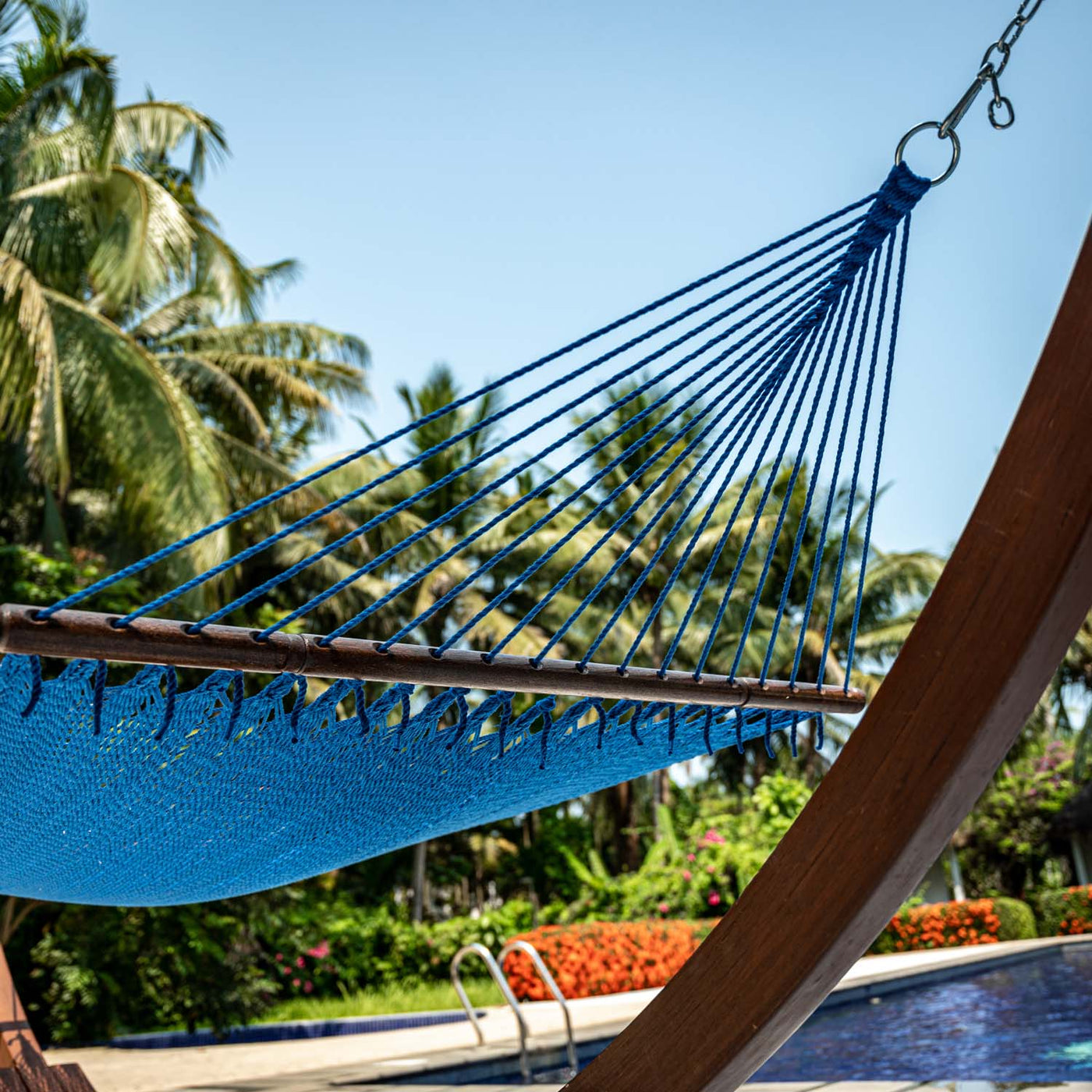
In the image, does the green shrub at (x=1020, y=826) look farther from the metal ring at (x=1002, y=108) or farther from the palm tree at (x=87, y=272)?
the metal ring at (x=1002, y=108)

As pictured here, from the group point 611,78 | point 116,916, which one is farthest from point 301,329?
point 116,916

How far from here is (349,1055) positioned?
6.28 m

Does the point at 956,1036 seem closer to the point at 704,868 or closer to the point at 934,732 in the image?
the point at 704,868

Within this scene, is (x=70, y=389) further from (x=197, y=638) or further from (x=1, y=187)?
(x=197, y=638)

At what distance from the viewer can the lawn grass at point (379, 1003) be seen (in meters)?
8.77

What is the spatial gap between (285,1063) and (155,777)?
5.18 m

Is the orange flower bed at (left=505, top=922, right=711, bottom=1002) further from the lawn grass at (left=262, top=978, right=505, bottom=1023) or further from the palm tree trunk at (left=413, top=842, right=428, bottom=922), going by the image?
the palm tree trunk at (left=413, top=842, right=428, bottom=922)

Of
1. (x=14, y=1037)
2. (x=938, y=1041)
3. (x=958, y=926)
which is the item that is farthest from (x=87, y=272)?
(x=958, y=926)

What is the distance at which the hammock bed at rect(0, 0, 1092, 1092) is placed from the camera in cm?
90

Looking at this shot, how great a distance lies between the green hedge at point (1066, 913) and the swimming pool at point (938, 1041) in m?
5.69

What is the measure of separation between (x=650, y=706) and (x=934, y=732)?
86cm

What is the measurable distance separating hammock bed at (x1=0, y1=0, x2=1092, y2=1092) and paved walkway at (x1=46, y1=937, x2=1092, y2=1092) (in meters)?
2.26

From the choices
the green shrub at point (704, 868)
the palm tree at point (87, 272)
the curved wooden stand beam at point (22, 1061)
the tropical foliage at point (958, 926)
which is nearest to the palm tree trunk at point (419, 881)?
the green shrub at point (704, 868)

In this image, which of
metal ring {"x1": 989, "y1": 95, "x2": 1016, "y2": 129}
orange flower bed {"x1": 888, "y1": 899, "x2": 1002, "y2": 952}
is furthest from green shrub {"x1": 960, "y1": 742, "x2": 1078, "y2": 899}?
metal ring {"x1": 989, "y1": 95, "x2": 1016, "y2": 129}
